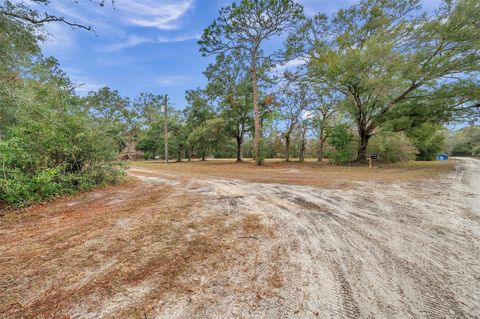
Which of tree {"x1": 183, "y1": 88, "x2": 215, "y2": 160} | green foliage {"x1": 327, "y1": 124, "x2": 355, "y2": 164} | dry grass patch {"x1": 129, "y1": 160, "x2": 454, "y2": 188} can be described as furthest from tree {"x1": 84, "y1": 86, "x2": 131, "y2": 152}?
green foliage {"x1": 327, "y1": 124, "x2": 355, "y2": 164}

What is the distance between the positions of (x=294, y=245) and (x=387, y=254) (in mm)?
933

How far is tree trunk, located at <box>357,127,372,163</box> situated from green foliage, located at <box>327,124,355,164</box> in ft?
2.00

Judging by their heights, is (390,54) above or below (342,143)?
above

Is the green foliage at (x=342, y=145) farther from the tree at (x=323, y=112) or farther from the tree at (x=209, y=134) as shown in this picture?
the tree at (x=209, y=134)

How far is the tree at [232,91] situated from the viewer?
17.6 m

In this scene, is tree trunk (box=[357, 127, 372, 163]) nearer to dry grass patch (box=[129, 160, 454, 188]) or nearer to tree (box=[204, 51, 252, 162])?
dry grass patch (box=[129, 160, 454, 188])

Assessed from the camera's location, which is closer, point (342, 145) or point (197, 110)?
point (342, 145)

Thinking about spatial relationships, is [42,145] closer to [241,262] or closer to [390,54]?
[241,262]

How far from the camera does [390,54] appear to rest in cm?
1041

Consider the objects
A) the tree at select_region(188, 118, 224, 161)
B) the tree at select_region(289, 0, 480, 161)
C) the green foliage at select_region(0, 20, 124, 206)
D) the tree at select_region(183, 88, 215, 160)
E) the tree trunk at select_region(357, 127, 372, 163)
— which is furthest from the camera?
the tree at select_region(183, 88, 215, 160)

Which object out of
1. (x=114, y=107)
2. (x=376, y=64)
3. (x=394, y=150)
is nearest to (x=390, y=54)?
(x=376, y=64)

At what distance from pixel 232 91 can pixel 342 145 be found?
1051 cm

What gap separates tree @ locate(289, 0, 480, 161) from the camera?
9445 millimetres

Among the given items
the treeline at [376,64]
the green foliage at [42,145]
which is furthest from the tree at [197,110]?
the green foliage at [42,145]
